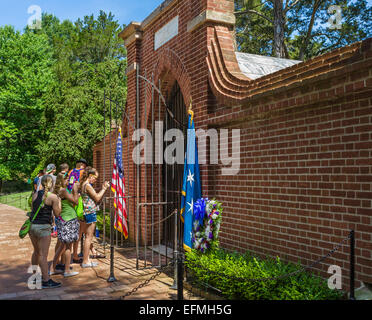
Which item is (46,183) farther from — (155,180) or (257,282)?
(257,282)

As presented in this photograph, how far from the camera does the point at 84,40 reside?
27234mm

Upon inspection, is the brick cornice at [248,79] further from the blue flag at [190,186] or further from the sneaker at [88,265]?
the sneaker at [88,265]

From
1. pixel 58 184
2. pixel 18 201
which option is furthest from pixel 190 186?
pixel 18 201

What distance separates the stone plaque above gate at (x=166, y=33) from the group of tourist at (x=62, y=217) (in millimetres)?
3276

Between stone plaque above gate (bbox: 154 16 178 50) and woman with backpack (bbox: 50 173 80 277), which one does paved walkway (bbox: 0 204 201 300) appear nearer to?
woman with backpack (bbox: 50 173 80 277)

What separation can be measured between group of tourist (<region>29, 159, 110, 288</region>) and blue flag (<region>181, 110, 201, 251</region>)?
1712 mm

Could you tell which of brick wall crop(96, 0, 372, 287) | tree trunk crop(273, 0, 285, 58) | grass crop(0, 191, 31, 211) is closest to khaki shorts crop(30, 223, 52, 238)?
brick wall crop(96, 0, 372, 287)

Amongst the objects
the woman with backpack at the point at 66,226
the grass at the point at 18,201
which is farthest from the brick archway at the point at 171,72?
the grass at the point at 18,201

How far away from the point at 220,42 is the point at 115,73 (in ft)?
53.8

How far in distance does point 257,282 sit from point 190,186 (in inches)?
82.4

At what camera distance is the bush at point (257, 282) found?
3814 millimetres

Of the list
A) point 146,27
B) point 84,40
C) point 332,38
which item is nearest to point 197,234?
point 146,27

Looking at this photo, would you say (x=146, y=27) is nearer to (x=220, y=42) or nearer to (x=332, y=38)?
(x=220, y=42)

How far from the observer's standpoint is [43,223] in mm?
5582
